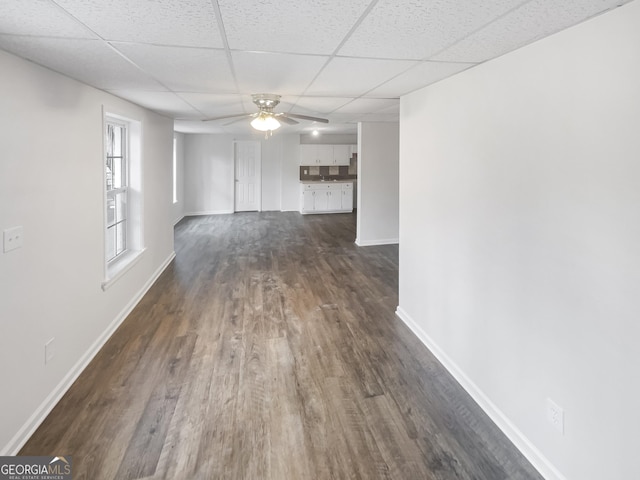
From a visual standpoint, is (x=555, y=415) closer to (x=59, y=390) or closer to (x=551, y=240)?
(x=551, y=240)

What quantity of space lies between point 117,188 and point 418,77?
3171 mm

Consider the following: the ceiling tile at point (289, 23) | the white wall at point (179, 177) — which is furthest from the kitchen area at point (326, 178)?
the ceiling tile at point (289, 23)

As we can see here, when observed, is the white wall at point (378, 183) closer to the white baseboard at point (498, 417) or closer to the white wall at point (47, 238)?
A: the white baseboard at point (498, 417)

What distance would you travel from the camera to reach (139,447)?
2.02m

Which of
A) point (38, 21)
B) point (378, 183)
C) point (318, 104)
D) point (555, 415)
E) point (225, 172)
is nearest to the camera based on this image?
point (38, 21)

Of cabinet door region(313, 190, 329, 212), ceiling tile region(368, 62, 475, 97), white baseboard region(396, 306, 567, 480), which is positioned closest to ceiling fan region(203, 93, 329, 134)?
ceiling tile region(368, 62, 475, 97)

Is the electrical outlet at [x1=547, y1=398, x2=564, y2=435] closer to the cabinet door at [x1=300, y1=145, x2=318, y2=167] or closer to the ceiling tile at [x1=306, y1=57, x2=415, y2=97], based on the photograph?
the ceiling tile at [x1=306, y1=57, x2=415, y2=97]

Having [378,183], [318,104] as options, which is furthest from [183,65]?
[378,183]

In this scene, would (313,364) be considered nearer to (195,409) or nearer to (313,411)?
(313,411)

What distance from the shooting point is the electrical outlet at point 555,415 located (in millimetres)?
1784

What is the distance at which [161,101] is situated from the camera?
379 cm

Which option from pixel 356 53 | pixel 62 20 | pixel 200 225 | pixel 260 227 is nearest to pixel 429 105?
pixel 356 53

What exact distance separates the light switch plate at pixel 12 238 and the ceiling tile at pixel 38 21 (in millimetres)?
961

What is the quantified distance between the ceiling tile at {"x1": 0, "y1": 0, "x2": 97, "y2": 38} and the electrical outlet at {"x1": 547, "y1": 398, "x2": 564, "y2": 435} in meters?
2.82
